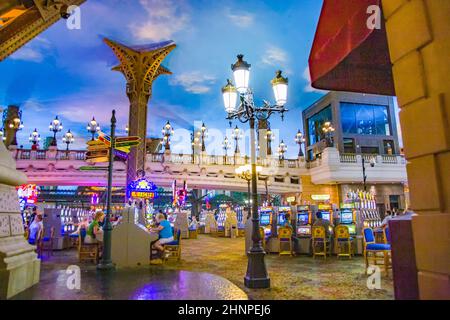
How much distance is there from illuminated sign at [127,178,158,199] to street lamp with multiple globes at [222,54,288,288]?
26.7 ft

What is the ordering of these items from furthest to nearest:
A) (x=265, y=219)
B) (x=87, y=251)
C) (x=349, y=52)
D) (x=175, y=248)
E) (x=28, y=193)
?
(x=28, y=193)
(x=265, y=219)
(x=175, y=248)
(x=87, y=251)
(x=349, y=52)

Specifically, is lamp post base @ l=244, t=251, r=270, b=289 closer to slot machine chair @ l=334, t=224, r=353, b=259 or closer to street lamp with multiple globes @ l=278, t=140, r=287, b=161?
slot machine chair @ l=334, t=224, r=353, b=259

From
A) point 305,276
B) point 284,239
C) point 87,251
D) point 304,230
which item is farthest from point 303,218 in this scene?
point 87,251

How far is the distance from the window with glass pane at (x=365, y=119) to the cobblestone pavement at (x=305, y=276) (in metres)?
26.8

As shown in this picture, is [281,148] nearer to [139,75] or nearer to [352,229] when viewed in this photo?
[139,75]

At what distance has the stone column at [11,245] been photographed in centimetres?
360

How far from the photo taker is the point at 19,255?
13.0 ft

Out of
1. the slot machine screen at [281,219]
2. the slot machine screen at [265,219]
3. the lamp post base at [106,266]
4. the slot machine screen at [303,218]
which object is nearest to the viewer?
the lamp post base at [106,266]

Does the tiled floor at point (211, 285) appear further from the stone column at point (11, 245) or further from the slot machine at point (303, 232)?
the slot machine at point (303, 232)

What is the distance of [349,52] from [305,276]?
492cm

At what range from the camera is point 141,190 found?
506 inches

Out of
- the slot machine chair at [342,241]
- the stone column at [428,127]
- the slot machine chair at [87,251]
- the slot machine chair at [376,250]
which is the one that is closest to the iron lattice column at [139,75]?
the slot machine chair at [87,251]

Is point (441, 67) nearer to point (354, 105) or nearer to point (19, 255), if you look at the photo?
point (19, 255)
